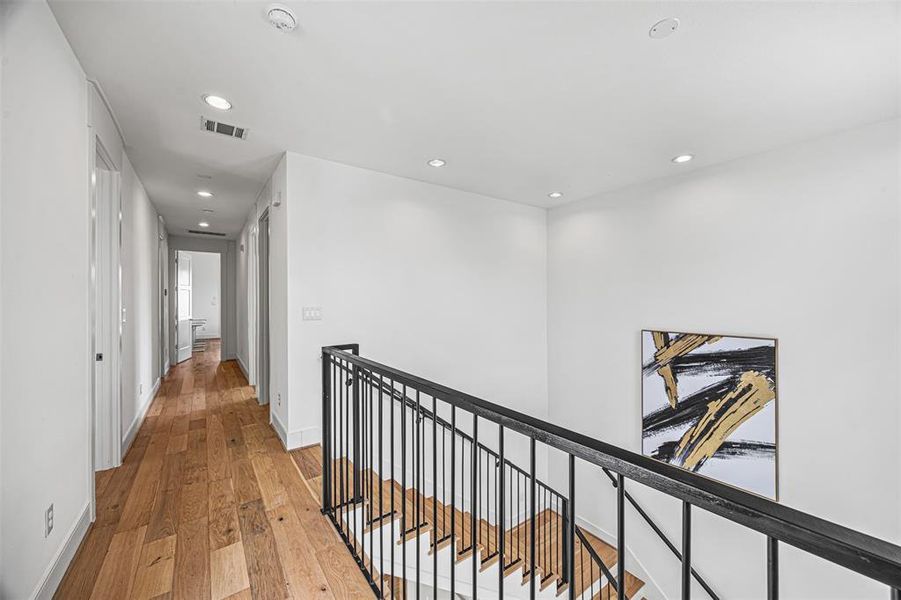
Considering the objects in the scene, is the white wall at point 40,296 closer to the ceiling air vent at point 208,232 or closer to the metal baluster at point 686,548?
the metal baluster at point 686,548

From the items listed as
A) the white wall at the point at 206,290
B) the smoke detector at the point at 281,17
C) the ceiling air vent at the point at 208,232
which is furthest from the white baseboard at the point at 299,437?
the white wall at the point at 206,290

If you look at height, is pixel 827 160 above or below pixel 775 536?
above

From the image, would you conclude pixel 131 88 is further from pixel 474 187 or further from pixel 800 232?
pixel 800 232

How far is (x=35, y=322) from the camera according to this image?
1.47 metres

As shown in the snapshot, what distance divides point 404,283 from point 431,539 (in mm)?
2137

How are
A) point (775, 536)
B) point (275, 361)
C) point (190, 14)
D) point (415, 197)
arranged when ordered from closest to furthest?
point (775, 536), point (190, 14), point (275, 361), point (415, 197)

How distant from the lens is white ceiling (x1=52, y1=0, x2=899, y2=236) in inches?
63.3

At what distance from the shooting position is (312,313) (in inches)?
122

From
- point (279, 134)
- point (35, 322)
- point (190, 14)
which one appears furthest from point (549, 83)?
point (35, 322)

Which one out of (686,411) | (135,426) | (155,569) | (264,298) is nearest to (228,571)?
(155,569)

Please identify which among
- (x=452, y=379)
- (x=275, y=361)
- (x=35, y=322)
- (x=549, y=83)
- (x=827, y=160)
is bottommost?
(x=452, y=379)

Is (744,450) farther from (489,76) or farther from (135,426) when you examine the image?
(135,426)

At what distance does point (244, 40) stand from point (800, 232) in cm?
380

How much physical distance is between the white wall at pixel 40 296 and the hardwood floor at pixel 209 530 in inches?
9.8
